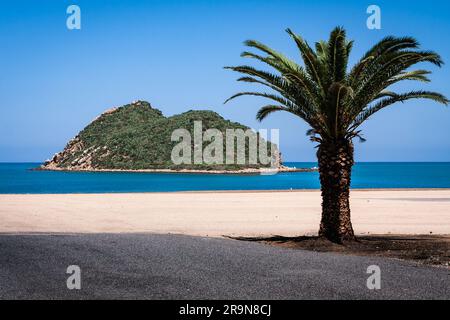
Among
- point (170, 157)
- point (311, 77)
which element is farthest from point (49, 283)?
point (170, 157)

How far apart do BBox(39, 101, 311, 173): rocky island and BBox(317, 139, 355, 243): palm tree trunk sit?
397ft

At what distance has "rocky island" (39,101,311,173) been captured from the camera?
473 ft

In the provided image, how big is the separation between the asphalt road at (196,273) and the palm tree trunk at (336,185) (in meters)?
2.47

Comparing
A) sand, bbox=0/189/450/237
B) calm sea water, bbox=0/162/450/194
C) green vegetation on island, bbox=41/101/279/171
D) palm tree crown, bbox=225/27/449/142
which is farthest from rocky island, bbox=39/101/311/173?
palm tree crown, bbox=225/27/449/142

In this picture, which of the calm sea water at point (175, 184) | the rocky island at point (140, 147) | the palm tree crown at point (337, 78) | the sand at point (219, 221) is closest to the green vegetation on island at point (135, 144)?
the rocky island at point (140, 147)

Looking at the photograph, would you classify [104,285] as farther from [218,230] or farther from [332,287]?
[218,230]

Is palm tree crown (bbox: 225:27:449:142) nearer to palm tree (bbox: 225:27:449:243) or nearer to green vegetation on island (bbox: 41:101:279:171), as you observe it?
palm tree (bbox: 225:27:449:243)

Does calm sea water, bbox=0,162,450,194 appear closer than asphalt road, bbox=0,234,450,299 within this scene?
No

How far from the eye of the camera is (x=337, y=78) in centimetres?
1450

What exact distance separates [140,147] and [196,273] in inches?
5706

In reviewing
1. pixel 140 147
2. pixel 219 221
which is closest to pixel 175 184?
pixel 219 221

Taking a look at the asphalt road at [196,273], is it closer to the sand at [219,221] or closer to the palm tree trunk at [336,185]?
the palm tree trunk at [336,185]

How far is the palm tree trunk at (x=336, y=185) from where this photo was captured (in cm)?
1452
